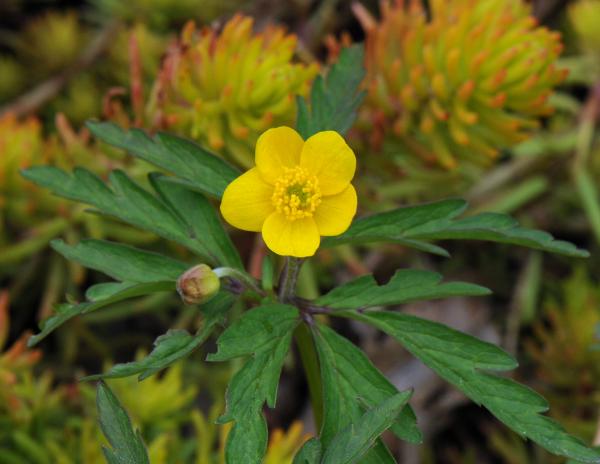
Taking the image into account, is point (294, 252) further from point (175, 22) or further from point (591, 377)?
point (175, 22)

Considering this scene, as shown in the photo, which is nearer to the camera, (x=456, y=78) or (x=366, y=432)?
(x=366, y=432)

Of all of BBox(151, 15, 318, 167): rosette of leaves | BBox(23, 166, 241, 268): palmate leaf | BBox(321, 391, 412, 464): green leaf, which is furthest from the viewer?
BBox(151, 15, 318, 167): rosette of leaves

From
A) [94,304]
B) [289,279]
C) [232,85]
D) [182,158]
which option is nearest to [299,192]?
[289,279]

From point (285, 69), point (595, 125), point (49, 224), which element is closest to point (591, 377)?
point (595, 125)

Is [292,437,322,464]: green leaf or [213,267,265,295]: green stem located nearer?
[292,437,322,464]: green leaf

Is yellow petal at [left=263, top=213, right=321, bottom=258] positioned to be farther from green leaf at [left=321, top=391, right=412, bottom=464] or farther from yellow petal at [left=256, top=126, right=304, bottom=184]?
green leaf at [left=321, top=391, right=412, bottom=464]

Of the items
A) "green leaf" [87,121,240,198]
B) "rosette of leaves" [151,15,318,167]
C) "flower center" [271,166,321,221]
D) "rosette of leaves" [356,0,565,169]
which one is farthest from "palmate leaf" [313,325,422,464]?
"rosette of leaves" [356,0,565,169]

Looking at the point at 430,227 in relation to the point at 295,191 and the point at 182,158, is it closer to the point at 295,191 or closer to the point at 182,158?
the point at 295,191
